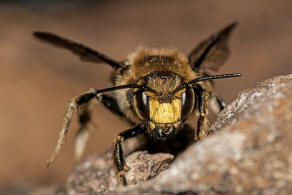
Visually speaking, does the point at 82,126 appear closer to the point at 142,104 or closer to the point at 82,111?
the point at 82,111

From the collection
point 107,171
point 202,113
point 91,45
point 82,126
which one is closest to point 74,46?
point 82,126

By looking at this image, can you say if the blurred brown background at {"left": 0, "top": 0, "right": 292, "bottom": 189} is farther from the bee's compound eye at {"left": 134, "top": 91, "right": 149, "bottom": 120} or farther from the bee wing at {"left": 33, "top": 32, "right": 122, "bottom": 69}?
the bee's compound eye at {"left": 134, "top": 91, "right": 149, "bottom": 120}

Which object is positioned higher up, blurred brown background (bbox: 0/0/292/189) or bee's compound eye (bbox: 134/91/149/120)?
blurred brown background (bbox: 0/0/292/189)

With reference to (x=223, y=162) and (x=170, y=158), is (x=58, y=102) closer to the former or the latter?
(x=170, y=158)

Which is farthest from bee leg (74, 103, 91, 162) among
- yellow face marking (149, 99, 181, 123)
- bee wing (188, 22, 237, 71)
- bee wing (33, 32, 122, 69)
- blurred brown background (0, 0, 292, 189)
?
yellow face marking (149, 99, 181, 123)

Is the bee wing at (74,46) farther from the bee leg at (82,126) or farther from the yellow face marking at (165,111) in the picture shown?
the yellow face marking at (165,111)

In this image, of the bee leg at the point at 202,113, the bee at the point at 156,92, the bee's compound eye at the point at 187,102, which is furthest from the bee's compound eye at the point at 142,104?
the bee leg at the point at 202,113
